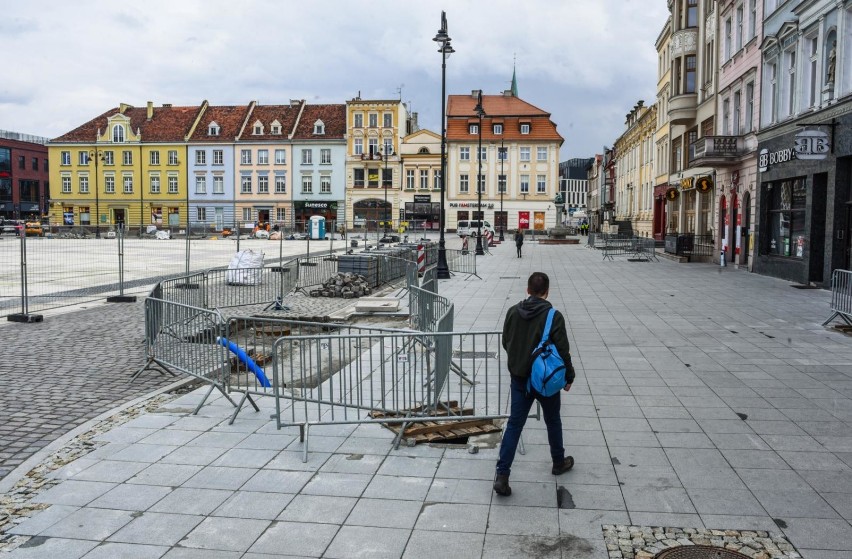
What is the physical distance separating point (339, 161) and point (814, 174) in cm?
6410

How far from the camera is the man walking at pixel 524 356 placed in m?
5.68

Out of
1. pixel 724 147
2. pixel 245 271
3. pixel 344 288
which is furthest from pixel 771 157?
pixel 245 271

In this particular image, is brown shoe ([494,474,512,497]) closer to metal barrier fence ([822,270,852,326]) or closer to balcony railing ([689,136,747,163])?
metal barrier fence ([822,270,852,326])

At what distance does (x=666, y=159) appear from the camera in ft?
160

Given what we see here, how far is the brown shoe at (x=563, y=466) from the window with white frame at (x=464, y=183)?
74331 mm

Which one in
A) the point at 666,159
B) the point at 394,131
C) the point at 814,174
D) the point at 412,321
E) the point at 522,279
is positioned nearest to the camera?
the point at 412,321

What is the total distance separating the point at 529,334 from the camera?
573 centimetres

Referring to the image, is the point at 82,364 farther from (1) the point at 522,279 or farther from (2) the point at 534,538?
(1) the point at 522,279

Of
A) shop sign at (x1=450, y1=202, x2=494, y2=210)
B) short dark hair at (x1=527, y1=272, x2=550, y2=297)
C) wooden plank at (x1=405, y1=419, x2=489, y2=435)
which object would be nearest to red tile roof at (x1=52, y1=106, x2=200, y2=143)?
shop sign at (x1=450, y1=202, x2=494, y2=210)

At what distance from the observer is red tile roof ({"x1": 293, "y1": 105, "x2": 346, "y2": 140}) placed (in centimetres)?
8150

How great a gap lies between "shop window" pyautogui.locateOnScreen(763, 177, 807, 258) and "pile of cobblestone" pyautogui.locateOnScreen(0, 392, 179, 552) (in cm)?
2009

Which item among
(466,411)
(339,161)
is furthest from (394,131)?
(466,411)

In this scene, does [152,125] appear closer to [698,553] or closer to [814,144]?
[814,144]

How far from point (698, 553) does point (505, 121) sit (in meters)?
77.5
